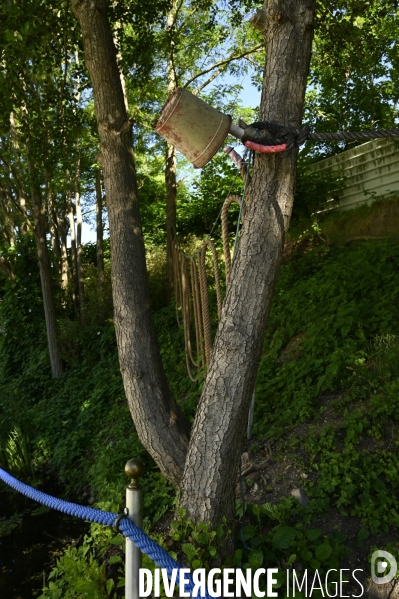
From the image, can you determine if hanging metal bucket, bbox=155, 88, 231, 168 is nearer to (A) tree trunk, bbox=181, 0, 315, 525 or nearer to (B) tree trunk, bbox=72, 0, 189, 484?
(A) tree trunk, bbox=181, 0, 315, 525

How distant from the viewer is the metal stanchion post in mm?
2041

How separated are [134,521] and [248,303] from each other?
1495mm

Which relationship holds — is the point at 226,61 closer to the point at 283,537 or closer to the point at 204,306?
the point at 204,306

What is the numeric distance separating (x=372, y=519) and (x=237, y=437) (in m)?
1.18

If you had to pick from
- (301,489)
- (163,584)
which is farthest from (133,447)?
(163,584)

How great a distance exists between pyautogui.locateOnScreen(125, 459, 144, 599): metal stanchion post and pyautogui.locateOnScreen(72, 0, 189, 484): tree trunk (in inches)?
88.6

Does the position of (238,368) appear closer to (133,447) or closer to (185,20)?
(133,447)

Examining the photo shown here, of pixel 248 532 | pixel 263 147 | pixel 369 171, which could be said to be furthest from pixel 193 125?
pixel 369 171

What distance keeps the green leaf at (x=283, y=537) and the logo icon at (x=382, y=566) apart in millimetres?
513

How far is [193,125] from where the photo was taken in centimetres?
303

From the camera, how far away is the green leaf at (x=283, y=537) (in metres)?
3.33

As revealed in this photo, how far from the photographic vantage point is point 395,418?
4.26 metres

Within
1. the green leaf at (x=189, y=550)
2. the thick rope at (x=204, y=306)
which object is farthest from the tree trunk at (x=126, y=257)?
the green leaf at (x=189, y=550)

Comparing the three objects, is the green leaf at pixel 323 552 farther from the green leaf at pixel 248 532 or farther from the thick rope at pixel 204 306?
the thick rope at pixel 204 306
